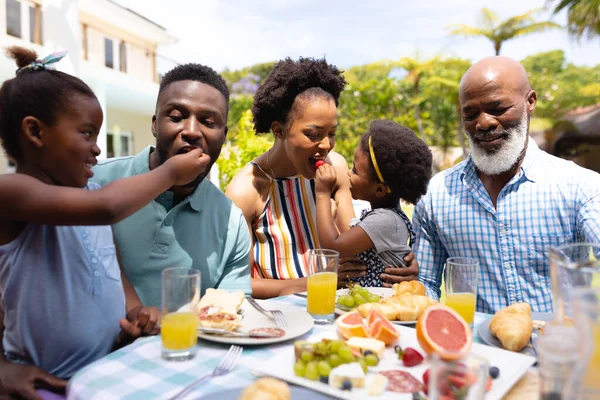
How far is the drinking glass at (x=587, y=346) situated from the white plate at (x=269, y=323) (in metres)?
1.05

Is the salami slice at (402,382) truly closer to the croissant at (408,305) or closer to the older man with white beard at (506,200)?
the croissant at (408,305)

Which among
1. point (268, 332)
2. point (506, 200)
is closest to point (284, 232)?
point (506, 200)

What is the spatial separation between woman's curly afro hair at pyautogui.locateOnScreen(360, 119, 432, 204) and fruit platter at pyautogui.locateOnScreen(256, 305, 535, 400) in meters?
1.52

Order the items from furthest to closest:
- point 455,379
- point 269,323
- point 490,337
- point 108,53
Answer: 1. point 108,53
2. point 269,323
3. point 490,337
4. point 455,379

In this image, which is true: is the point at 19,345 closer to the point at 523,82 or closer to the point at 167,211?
the point at 167,211

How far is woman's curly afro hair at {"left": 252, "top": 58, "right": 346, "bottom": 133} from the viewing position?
3.46 m

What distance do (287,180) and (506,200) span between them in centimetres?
151

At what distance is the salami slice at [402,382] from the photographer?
1436 millimetres

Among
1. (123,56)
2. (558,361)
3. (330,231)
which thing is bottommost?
(558,361)

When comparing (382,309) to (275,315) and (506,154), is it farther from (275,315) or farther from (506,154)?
(506,154)

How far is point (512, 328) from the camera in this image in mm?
1773

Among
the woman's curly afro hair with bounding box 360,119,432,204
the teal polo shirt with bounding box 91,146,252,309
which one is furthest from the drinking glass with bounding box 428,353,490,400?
the woman's curly afro hair with bounding box 360,119,432,204

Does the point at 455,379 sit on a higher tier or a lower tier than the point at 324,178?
lower

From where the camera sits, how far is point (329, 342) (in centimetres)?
161
